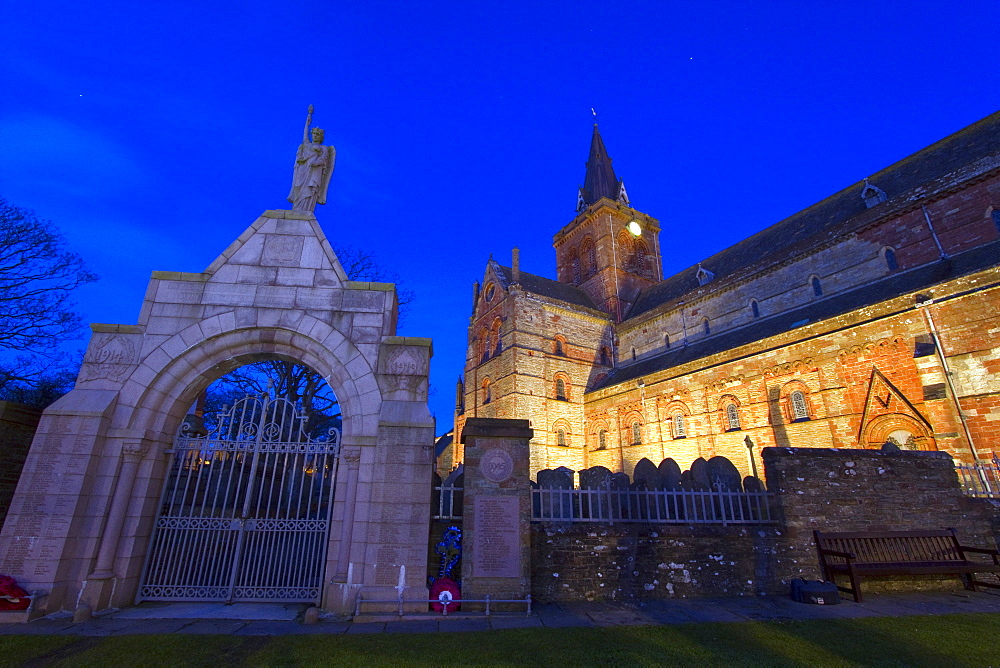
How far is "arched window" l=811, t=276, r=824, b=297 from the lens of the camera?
22.7 metres

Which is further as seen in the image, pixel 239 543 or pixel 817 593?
pixel 817 593

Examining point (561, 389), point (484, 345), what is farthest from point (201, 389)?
point (484, 345)

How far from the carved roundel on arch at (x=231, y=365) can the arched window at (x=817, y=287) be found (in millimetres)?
24061

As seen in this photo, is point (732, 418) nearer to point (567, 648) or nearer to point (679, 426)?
point (679, 426)

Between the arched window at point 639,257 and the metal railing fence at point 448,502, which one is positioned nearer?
the metal railing fence at point 448,502

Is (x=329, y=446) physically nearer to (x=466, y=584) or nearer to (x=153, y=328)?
(x=466, y=584)

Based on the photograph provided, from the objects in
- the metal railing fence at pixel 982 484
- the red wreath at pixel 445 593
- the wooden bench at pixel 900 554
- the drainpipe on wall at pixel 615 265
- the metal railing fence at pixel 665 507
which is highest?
the drainpipe on wall at pixel 615 265

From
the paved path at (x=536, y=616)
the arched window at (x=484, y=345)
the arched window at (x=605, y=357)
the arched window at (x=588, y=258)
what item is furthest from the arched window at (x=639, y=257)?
the paved path at (x=536, y=616)

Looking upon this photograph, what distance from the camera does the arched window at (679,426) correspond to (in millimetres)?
23219

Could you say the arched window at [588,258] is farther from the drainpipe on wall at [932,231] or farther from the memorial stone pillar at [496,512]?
the memorial stone pillar at [496,512]

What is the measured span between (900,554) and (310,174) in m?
14.1

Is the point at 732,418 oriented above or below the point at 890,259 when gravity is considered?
below

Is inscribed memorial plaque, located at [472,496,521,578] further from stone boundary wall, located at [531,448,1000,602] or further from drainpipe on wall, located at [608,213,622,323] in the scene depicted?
drainpipe on wall, located at [608,213,622,323]

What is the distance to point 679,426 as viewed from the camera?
23.6m
